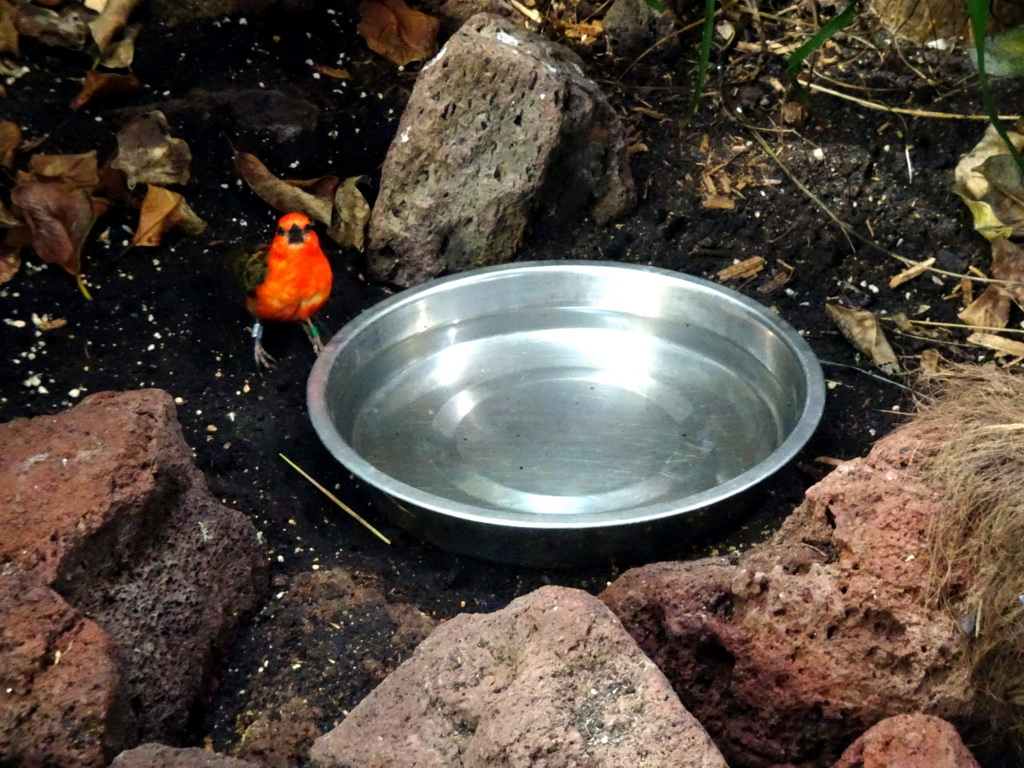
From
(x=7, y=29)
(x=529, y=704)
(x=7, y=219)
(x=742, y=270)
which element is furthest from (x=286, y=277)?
(x=529, y=704)

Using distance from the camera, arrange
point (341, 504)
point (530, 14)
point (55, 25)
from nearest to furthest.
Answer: point (341, 504), point (55, 25), point (530, 14)

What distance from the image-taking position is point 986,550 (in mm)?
2195

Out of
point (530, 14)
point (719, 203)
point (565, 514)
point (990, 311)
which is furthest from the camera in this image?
point (530, 14)

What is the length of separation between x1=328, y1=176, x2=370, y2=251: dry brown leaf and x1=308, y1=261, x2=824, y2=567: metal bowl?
18.7 inches

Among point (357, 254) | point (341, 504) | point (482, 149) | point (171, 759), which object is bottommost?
point (341, 504)

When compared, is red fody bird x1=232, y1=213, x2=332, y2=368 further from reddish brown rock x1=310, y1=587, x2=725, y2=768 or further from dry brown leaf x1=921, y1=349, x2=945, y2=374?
dry brown leaf x1=921, y1=349, x2=945, y2=374

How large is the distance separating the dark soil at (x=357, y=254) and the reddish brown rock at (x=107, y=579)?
24cm

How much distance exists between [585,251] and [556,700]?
2.74 meters

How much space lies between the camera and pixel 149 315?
3785mm

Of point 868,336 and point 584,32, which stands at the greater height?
point 584,32

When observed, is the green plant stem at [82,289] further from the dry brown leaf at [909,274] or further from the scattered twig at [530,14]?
the dry brown leaf at [909,274]

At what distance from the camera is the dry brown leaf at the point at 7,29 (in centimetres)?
409

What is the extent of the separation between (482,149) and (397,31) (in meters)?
1.17

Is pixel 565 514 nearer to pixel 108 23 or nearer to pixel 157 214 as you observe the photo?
pixel 157 214
